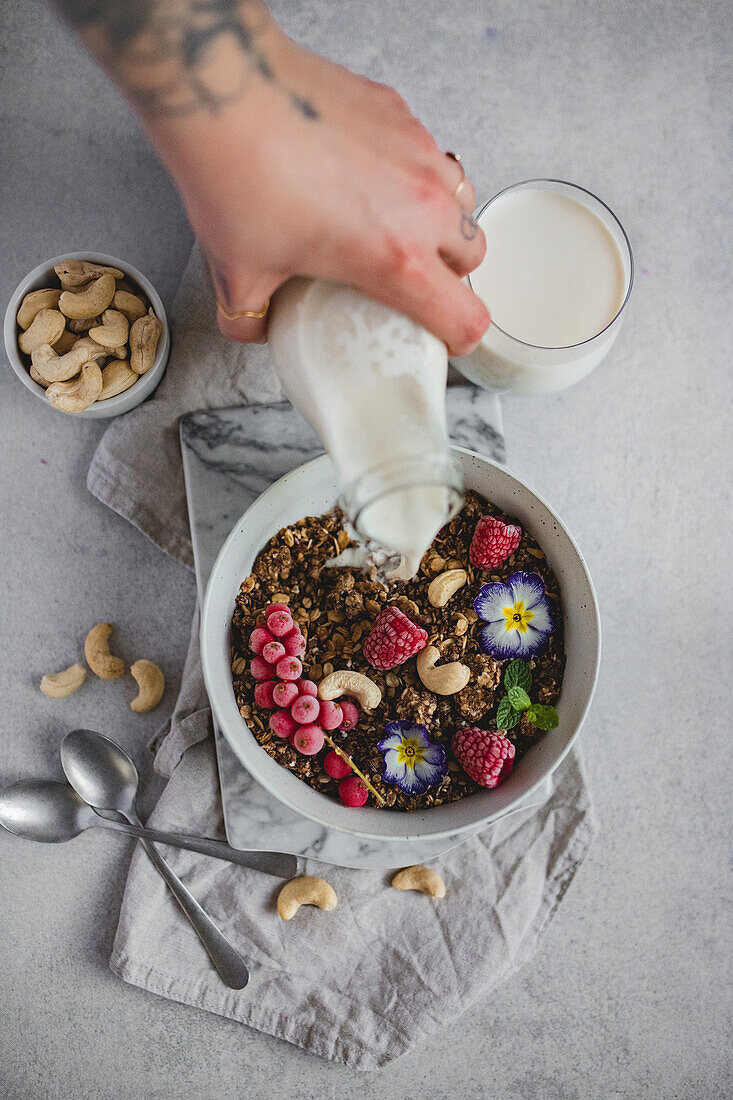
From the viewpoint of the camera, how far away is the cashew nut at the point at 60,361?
2.68 ft

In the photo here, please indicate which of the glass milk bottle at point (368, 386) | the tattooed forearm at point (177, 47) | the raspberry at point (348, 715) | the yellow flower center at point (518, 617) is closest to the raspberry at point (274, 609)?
the raspberry at point (348, 715)

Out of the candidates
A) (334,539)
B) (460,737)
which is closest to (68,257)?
(334,539)

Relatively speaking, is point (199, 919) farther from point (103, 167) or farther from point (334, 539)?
point (103, 167)

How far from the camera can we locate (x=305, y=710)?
2.52ft

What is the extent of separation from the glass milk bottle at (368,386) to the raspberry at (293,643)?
31cm

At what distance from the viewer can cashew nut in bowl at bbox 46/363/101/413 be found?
0.82 metres

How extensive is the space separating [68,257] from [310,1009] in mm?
839

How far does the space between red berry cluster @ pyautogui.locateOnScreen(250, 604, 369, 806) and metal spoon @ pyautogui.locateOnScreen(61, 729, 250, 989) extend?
0.23 metres

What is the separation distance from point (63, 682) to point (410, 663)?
40 cm

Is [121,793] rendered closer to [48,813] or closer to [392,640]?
[48,813]

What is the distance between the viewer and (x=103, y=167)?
0.95 meters

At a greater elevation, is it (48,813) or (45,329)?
(45,329)

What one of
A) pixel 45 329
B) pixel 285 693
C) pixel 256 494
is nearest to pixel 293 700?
pixel 285 693

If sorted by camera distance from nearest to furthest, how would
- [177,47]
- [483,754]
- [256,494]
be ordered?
[177,47] → [483,754] → [256,494]
